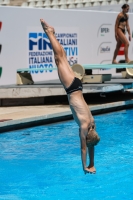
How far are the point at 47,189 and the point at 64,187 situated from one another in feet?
0.76

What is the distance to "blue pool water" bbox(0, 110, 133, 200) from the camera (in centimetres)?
660

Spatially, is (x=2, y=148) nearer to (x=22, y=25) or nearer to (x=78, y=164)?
(x=78, y=164)

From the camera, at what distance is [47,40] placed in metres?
15.7

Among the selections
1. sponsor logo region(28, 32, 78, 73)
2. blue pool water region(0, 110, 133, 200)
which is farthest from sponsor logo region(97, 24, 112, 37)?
blue pool water region(0, 110, 133, 200)

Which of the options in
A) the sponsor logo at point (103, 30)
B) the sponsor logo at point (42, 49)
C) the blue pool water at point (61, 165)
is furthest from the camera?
the sponsor logo at point (103, 30)

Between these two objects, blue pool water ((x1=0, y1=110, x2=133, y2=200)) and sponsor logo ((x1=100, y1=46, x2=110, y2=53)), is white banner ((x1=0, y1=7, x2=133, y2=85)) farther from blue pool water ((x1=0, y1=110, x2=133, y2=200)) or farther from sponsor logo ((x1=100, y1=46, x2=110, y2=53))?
blue pool water ((x1=0, y1=110, x2=133, y2=200))

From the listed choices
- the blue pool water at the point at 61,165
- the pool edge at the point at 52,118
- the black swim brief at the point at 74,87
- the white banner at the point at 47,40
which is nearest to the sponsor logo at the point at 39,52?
the white banner at the point at 47,40

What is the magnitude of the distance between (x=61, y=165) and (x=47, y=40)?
820 cm

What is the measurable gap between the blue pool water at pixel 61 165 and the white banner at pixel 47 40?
3.25 m

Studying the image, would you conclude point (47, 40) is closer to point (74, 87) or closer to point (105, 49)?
point (105, 49)

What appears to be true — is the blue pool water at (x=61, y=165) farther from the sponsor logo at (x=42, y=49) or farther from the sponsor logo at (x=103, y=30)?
the sponsor logo at (x=103, y=30)

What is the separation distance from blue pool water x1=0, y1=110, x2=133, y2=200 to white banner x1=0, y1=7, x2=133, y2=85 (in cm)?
325

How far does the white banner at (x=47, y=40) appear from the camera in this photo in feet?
47.5

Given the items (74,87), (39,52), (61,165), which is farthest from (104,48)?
(74,87)
